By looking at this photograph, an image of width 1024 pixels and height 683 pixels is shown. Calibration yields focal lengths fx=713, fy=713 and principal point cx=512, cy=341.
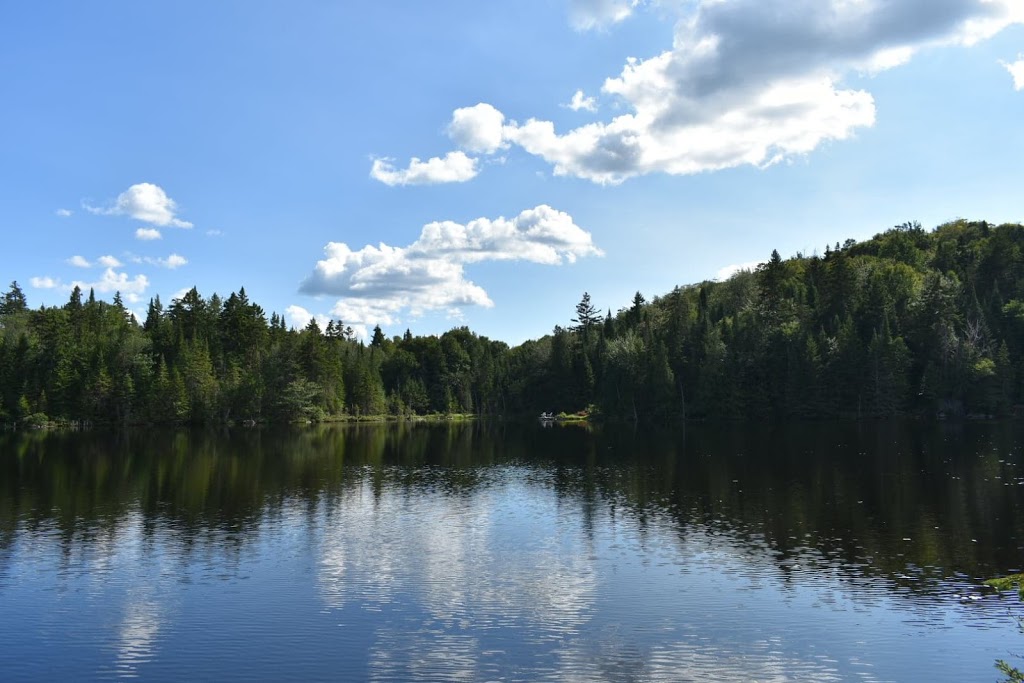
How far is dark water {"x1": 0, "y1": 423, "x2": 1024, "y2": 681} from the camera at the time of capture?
816 inches

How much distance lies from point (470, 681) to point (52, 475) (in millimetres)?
58788

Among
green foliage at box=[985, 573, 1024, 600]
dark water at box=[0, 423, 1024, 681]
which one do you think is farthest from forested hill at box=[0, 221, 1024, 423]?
green foliage at box=[985, 573, 1024, 600]

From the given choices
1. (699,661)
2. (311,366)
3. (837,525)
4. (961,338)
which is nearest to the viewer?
(699,661)

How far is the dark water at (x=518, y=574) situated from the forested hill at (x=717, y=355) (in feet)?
253

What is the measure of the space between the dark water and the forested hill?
77170 mm

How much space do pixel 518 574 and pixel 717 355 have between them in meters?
120

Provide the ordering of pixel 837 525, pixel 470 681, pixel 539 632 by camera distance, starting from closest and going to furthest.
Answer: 1. pixel 470 681
2. pixel 539 632
3. pixel 837 525

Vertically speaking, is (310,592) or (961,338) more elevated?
(961,338)

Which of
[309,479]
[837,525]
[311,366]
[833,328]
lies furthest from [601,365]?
[837,525]

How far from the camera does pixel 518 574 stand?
30.2 metres

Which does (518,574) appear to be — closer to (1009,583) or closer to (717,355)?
(1009,583)

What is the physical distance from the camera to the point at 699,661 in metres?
20.3

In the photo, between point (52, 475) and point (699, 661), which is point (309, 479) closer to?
point (52, 475)

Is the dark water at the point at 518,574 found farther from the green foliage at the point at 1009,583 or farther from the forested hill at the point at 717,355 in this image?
the forested hill at the point at 717,355
